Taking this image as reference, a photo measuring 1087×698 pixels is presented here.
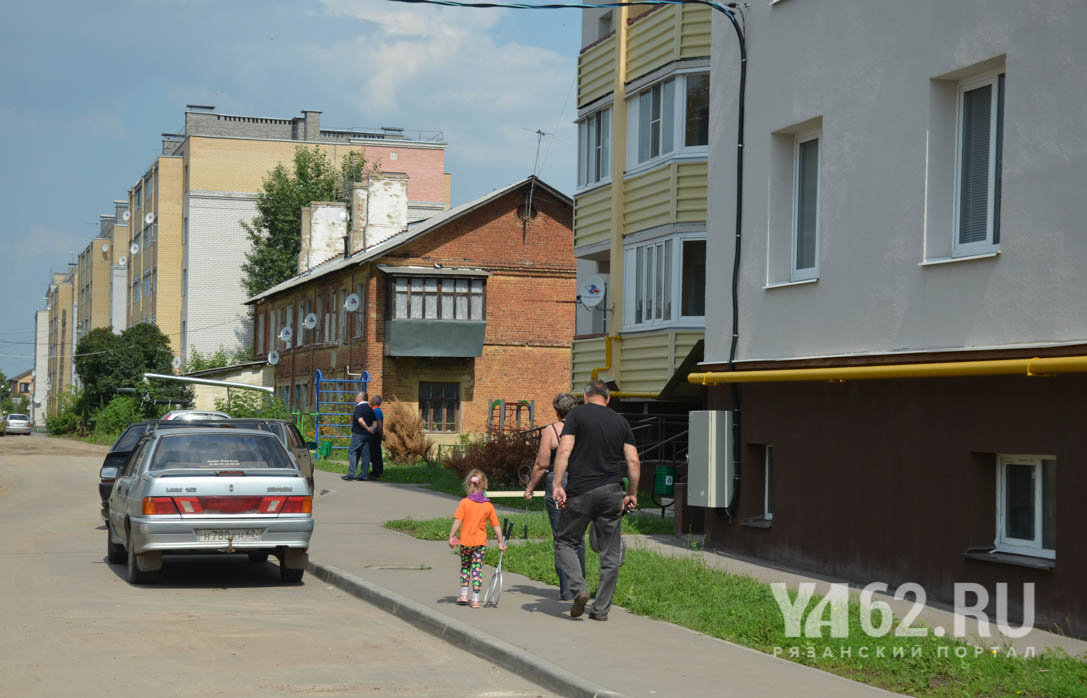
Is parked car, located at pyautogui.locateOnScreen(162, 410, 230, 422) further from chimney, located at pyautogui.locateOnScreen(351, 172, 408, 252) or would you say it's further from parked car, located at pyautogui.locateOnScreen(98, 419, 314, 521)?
chimney, located at pyautogui.locateOnScreen(351, 172, 408, 252)

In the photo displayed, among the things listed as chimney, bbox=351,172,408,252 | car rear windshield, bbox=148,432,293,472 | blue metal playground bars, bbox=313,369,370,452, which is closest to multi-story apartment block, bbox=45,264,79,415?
chimney, bbox=351,172,408,252

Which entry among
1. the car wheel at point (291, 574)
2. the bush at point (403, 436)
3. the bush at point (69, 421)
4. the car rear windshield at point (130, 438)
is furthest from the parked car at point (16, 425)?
the car wheel at point (291, 574)

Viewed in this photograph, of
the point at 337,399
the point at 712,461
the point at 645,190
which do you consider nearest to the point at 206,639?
the point at 712,461

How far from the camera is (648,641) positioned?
901cm

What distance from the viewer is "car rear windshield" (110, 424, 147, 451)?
19141 mm

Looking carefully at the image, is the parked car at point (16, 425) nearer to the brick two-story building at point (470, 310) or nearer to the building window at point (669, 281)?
the brick two-story building at point (470, 310)

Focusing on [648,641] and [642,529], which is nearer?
[648,641]

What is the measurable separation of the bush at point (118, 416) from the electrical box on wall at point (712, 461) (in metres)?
49.6

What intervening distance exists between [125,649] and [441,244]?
34657mm

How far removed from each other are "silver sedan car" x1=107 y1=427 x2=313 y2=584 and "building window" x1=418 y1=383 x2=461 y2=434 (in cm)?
2994

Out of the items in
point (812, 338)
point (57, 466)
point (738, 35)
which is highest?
point (738, 35)

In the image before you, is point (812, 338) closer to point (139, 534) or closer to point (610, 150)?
point (139, 534)

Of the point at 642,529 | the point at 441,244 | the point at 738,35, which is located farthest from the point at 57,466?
the point at 738,35

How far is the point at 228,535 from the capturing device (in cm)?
1230
